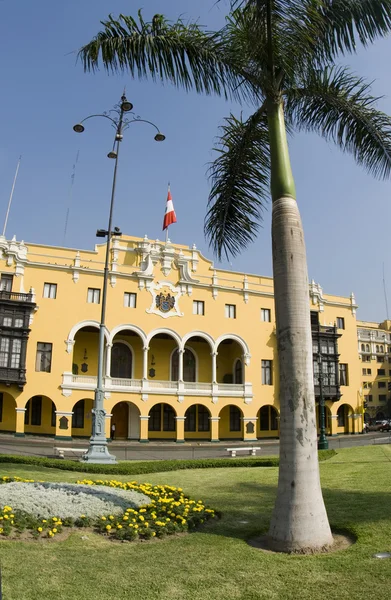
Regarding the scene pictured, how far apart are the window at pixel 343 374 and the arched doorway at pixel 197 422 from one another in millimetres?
12264

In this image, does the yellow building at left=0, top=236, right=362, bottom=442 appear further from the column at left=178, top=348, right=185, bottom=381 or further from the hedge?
the hedge

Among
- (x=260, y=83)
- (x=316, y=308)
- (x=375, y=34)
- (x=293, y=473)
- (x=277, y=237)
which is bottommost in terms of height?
(x=293, y=473)

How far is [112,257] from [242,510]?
2964 centimetres

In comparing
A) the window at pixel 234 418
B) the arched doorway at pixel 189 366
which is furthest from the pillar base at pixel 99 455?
the window at pixel 234 418

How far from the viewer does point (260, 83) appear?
7.53 m

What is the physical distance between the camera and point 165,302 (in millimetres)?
37188

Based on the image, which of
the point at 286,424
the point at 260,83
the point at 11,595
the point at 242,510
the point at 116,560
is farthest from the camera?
the point at 242,510

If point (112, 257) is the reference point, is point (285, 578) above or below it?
below

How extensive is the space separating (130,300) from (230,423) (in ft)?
41.4

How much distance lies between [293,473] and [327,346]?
38645 mm

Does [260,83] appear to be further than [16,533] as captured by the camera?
Yes

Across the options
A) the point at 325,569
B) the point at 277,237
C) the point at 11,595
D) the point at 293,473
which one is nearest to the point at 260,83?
the point at 277,237

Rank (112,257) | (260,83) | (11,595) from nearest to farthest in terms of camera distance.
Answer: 1. (11,595)
2. (260,83)
3. (112,257)

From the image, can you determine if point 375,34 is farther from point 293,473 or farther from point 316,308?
point 316,308
